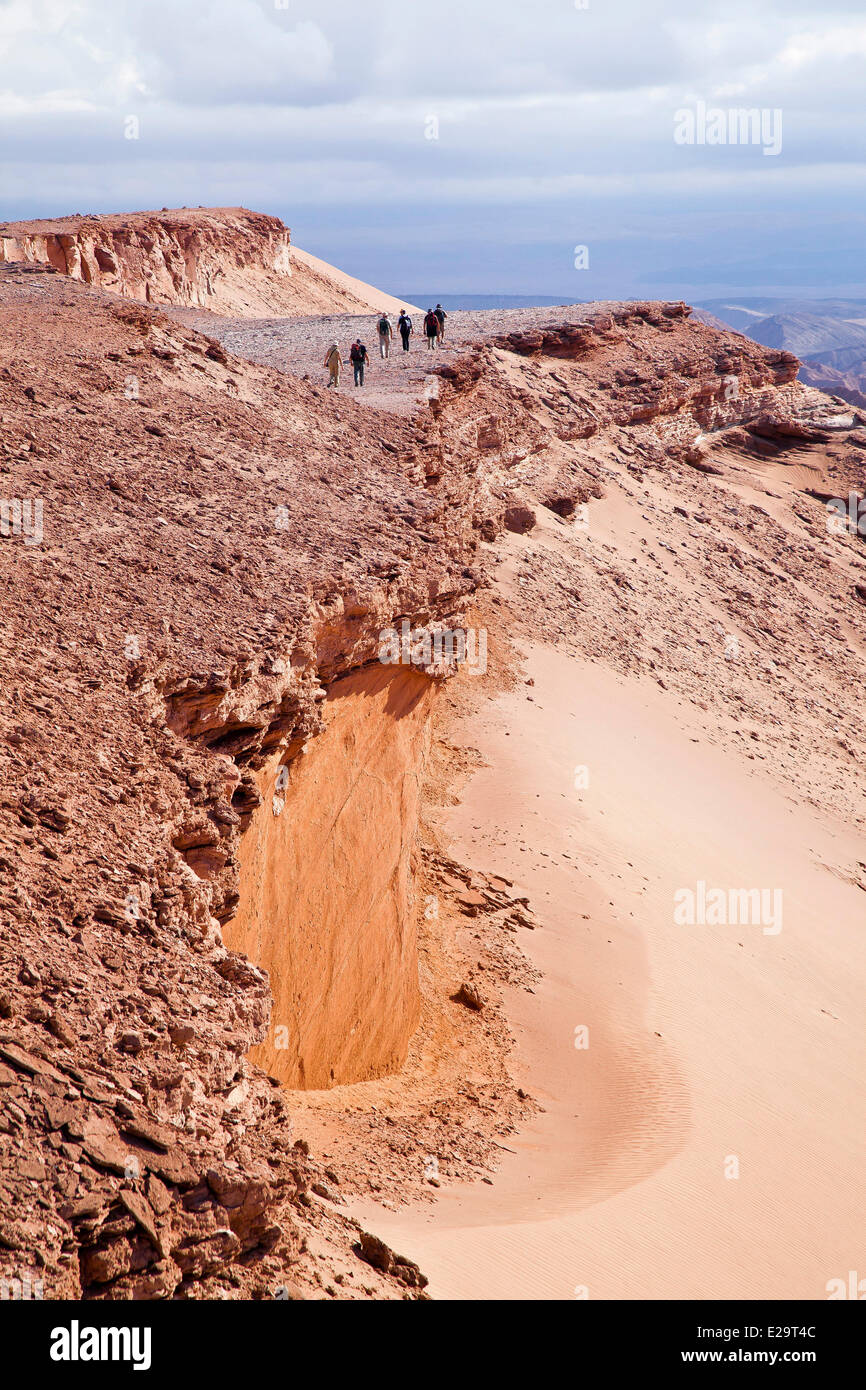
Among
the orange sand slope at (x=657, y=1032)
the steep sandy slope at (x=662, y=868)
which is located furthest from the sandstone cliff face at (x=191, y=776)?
the orange sand slope at (x=657, y=1032)

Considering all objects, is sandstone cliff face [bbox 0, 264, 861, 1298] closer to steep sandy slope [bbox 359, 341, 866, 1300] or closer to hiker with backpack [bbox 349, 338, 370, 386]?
steep sandy slope [bbox 359, 341, 866, 1300]

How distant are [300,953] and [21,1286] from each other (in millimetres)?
5031

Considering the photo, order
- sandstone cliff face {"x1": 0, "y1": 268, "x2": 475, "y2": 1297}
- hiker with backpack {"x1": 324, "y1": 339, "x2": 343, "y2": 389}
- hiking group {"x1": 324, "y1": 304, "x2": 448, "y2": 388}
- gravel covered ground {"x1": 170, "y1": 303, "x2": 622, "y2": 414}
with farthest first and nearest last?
gravel covered ground {"x1": 170, "y1": 303, "x2": 622, "y2": 414} → hiking group {"x1": 324, "y1": 304, "x2": 448, "y2": 388} → hiker with backpack {"x1": 324, "y1": 339, "x2": 343, "y2": 389} → sandstone cliff face {"x1": 0, "y1": 268, "x2": 475, "y2": 1297}

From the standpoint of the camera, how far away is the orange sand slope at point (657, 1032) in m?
6.88

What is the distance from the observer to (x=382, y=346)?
2106cm

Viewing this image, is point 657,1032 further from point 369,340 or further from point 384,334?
point 369,340

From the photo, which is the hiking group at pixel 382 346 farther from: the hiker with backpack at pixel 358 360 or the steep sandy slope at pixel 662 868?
the steep sandy slope at pixel 662 868

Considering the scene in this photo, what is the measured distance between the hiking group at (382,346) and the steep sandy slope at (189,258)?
8.87m

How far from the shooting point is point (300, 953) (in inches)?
338

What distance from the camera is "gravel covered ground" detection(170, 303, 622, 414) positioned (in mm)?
17578

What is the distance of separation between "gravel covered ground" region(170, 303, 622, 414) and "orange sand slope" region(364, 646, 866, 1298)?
18.2 feet

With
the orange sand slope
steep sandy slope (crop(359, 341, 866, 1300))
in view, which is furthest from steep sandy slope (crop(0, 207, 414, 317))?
the orange sand slope
